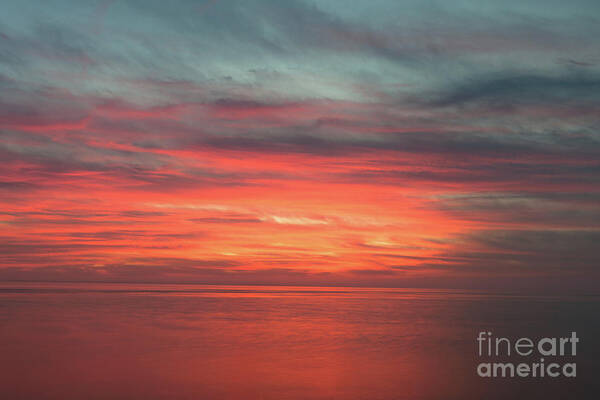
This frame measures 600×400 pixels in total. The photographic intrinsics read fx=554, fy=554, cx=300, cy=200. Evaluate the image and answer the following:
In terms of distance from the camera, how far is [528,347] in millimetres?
29016

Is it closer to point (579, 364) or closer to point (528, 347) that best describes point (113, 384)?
point (579, 364)

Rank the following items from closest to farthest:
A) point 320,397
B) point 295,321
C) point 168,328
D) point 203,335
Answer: point 320,397 → point 203,335 → point 168,328 → point 295,321

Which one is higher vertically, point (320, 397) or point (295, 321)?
point (320, 397)

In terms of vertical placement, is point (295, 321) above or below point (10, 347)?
below

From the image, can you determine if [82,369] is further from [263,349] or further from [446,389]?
[446,389]

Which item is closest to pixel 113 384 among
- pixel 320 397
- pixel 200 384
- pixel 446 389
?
pixel 200 384

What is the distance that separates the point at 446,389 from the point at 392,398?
100 inches

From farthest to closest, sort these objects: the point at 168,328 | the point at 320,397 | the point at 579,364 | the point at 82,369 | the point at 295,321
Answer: the point at 295,321, the point at 168,328, the point at 579,364, the point at 82,369, the point at 320,397

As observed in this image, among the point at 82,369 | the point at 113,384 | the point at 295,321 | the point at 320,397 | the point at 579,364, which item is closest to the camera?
the point at 320,397

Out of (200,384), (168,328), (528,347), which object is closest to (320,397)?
(200,384)

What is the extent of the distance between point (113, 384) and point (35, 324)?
68.1 ft

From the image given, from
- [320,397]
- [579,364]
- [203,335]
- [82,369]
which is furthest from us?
[203,335]

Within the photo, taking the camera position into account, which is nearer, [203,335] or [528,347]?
[528,347]

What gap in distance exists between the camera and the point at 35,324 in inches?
1443
